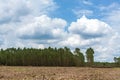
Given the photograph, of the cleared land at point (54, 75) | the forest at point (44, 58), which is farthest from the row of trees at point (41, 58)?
the cleared land at point (54, 75)

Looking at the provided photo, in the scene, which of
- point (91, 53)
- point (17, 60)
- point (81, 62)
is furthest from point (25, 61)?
point (91, 53)

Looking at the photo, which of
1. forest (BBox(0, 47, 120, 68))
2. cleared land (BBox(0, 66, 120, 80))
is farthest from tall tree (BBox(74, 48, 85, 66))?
cleared land (BBox(0, 66, 120, 80))

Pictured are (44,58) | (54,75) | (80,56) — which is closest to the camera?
(54,75)

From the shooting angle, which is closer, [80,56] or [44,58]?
[44,58]

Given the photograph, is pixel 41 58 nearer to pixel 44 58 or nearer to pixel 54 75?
pixel 44 58

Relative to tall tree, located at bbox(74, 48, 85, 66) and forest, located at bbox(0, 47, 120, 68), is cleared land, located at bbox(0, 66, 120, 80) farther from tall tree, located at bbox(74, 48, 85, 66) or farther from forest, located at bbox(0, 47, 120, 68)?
tall tree, located at bbox(74, 48, 85, 66)

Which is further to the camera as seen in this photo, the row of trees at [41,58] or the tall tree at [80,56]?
the tall tree at [80,56]

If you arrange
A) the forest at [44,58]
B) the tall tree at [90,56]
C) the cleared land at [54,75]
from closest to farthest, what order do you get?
the cleared land at [54,75] < the forest at [44,58] < the tall tree at [90,56]

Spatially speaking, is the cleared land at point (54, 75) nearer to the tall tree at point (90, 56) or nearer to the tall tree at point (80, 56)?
the tall tree at point (80, 56)

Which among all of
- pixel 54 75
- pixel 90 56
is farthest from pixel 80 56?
pixel 54 75

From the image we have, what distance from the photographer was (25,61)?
14612 cm

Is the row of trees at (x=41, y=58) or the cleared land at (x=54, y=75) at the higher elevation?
the row of trees at (x=41, y=58)

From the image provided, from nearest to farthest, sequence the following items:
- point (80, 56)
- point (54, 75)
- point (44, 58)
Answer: point (54, 75)
point (44, 58)
point (80, 56)

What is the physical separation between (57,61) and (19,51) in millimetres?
22750
